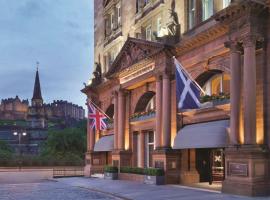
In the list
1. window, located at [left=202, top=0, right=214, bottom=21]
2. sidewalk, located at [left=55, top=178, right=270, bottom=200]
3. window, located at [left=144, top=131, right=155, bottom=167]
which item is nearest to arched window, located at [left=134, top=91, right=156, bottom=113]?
window, located at [left=144, top=131, right=155, bottom=167]

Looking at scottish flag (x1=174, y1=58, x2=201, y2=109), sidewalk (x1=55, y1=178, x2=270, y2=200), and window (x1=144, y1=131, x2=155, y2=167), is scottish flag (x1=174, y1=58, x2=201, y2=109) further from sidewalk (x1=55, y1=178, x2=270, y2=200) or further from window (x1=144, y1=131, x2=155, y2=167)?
window (x1=144, y1=131, x2=155, y2=167)

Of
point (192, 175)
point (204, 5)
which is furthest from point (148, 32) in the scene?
point (192, 175)

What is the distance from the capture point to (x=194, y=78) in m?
30.3

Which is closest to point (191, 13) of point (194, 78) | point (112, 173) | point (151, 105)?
point (194, 78)

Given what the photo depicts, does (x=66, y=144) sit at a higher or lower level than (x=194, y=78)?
lower

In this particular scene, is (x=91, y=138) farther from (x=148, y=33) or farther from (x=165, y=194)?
(x=165, y=194)

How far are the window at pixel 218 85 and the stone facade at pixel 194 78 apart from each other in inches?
2.4

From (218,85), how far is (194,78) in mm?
1588

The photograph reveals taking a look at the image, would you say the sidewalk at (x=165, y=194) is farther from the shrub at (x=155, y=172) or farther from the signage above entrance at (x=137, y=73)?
the signage above entrance at (x=137, y=73)

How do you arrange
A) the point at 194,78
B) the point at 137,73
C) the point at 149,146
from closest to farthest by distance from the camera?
the point at 194,78 < the point at 137,73 < the point at 149,146

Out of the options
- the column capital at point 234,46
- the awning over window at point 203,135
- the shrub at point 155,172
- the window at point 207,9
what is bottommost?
the shrub at point 155,172

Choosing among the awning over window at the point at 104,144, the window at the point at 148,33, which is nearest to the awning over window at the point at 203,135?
the window at the point at 148,33

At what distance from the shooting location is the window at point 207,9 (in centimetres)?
2956

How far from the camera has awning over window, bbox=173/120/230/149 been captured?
25938mm
